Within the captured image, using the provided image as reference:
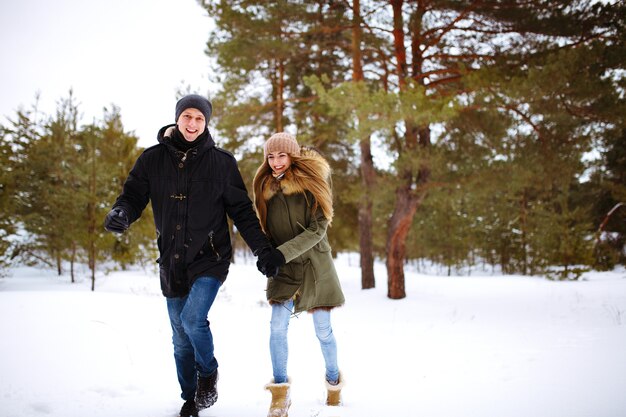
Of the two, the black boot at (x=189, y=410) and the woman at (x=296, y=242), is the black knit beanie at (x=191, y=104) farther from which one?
the black boot at (x=189, y=410)

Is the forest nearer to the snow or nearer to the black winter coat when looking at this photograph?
the snow

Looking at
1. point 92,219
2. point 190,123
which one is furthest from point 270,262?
point 92,219

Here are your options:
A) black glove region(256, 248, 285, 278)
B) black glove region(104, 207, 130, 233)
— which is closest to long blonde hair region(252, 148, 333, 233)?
black glove region(256, 248, 285, 278)

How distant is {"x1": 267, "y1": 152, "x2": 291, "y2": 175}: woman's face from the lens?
294 cm

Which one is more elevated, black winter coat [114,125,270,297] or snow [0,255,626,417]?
black winter coat [114,125,270,297]

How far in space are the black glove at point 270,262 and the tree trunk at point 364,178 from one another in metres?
7.40

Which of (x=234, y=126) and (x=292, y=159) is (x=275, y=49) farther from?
(x=292, y=159)

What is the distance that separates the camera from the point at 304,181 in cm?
287

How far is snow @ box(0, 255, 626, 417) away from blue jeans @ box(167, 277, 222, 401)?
0.36 metres

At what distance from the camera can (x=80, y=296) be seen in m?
6.23

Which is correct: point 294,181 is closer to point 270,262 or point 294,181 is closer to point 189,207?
point 270,262

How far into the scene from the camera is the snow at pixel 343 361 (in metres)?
2.97

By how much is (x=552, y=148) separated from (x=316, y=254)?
714 cm

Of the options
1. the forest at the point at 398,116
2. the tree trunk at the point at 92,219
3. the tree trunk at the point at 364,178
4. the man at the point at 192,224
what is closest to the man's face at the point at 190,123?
the man at the point at 192,224
